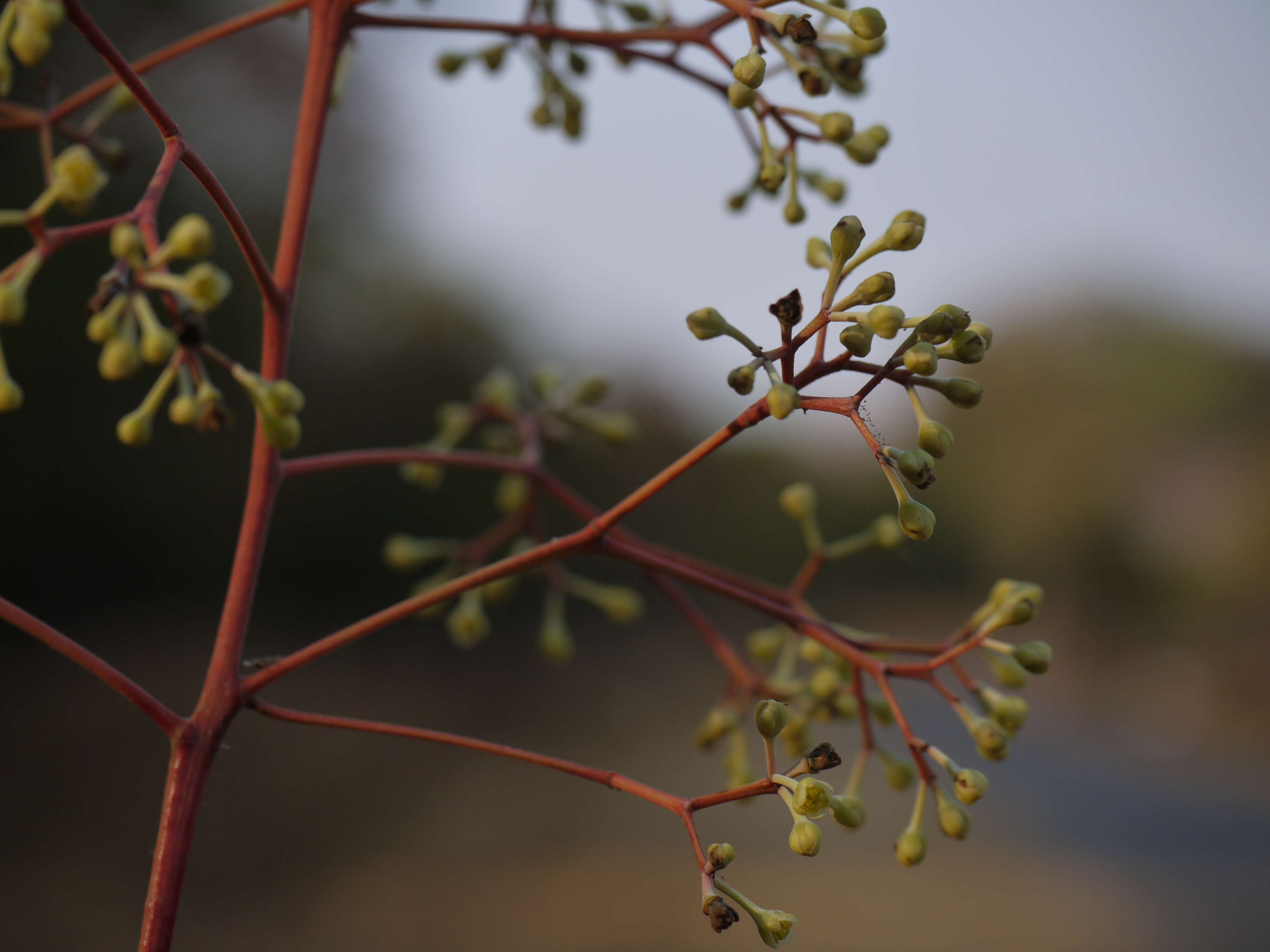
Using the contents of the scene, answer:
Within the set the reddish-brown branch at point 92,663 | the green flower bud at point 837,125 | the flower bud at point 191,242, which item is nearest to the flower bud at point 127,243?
the flower bud at point 191,242

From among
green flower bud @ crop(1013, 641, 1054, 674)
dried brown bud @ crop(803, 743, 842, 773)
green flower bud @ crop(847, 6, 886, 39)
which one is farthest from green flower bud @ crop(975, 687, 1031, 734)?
green flower bud @ crop(847, 6, 886, 39)

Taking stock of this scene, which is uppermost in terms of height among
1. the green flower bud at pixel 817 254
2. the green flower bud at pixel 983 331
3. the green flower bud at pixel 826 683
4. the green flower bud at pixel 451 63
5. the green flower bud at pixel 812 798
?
the green flower bud at pixel 451 63

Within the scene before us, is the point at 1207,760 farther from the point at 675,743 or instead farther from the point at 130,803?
the point at 130,803

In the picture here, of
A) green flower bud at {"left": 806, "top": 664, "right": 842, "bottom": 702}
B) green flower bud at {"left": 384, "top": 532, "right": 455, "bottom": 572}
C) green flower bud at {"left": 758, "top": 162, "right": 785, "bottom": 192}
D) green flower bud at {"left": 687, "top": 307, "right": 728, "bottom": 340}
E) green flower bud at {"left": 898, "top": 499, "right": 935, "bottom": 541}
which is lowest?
green flower bud at {"left": 806, "top": 664, "right": 842, "bottom": 702}

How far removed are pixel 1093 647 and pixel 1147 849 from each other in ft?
14.3

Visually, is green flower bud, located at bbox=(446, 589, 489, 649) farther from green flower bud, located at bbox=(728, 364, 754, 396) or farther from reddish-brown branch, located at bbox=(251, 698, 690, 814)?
green flower bud, located at bbox=(728, 364, 754, 396)

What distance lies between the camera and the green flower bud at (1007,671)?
610 mm

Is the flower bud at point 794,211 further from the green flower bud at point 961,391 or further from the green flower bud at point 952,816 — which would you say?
the green flower bud at point 952,816

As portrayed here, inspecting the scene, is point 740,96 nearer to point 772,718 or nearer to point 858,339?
point 858,339

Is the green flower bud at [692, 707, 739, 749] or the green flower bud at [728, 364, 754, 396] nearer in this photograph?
the green flower bud at [728, 364, 754, 396]

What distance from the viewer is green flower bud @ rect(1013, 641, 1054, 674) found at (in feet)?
1.83

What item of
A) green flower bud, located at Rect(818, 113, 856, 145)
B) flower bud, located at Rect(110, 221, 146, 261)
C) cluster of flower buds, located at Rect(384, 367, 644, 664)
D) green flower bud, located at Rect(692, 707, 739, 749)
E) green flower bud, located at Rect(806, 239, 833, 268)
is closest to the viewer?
flower bud, located at Rect(110, 221, 146, 261)

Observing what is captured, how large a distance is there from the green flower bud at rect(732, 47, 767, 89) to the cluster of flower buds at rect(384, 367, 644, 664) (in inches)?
15.3

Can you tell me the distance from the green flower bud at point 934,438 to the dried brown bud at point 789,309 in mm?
74
